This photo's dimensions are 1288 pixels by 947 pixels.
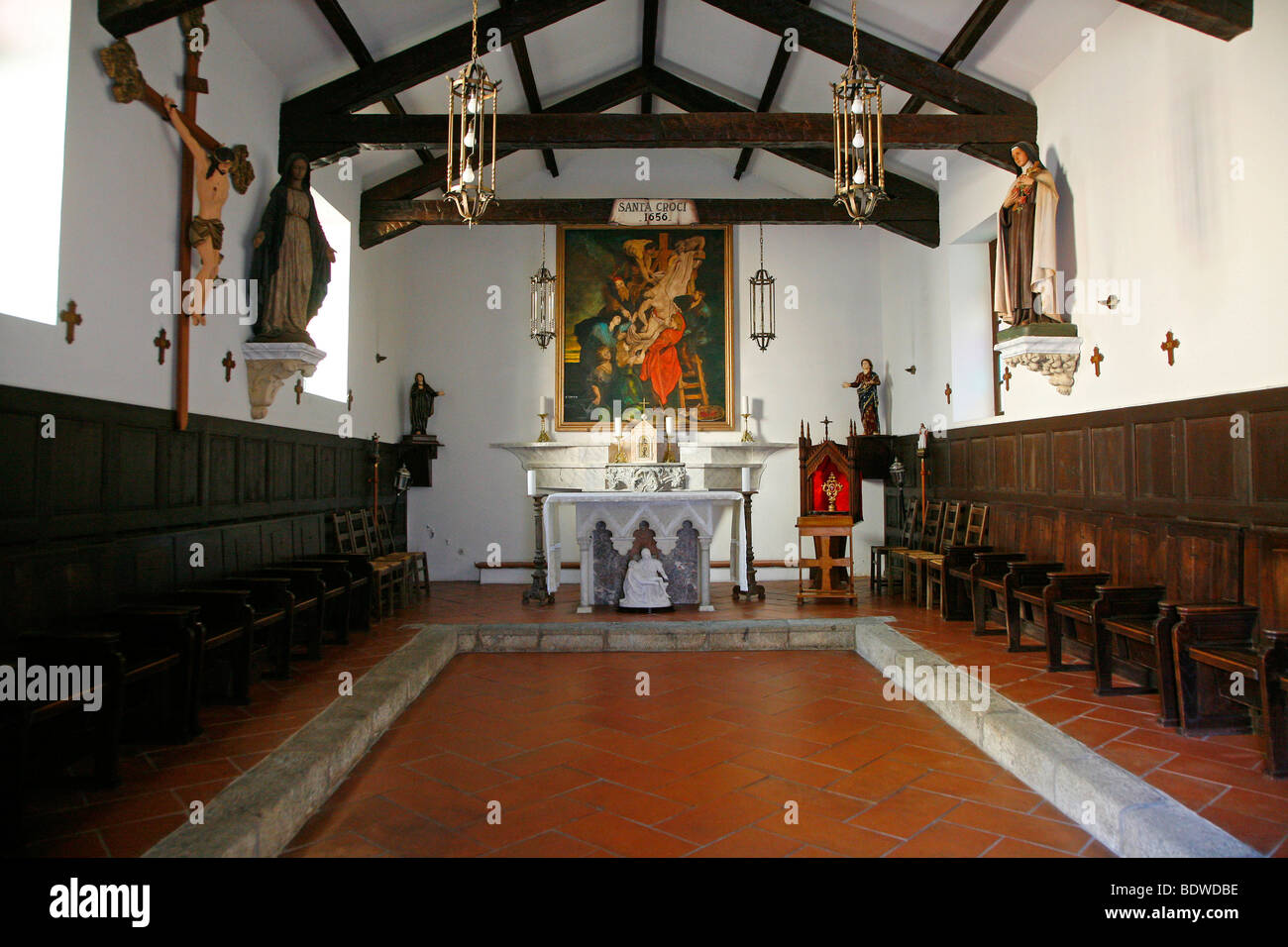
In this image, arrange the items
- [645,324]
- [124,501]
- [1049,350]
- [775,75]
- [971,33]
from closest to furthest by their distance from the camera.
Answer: [124,501]
[1049,350]
[971,33]
[775,75]
[645,324]

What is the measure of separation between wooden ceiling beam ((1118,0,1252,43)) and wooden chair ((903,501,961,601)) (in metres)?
4.10

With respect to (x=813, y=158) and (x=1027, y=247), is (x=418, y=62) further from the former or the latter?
(x=1027, y=247)

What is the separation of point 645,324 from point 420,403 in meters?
2.88

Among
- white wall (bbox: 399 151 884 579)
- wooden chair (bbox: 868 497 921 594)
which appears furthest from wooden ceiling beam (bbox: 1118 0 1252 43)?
white wall (bbox: 399 151 884 579)

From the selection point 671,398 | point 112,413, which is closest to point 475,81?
point 112,413

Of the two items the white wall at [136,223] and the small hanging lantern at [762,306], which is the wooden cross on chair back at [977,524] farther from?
the white wall at [136,223]

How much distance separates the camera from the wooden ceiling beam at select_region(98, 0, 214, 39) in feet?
12.8

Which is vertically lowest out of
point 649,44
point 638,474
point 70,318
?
point 638,474

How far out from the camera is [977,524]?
22.5 ft

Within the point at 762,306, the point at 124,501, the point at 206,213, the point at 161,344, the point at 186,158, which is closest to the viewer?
the point at 124,501

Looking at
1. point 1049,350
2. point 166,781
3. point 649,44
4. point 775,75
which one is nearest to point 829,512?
point 1049,350

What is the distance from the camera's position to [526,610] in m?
7.03

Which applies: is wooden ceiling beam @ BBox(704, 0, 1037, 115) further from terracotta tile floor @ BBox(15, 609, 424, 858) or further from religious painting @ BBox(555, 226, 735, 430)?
terracotta tile floor @ BBox(15, 609, 424, 858)
